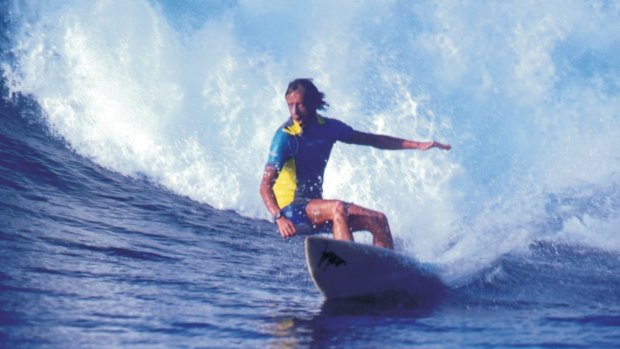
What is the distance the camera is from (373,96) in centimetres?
1197

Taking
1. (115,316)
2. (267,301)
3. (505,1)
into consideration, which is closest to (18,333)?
(115,316)

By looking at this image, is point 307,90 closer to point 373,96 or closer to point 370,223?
point 370,223

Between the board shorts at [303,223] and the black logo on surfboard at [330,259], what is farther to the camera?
the board shorts at [303,223]

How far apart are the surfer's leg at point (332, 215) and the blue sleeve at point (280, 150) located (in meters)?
0.39

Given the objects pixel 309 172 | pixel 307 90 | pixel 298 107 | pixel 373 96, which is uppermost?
pixel 373 96

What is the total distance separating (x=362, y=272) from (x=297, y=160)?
46.4 inches

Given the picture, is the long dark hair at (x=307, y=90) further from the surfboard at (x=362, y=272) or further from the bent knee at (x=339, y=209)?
the surfboard at (x=362, y=272)

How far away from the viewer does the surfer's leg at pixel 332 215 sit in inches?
217

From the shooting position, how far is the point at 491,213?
32.9 ft

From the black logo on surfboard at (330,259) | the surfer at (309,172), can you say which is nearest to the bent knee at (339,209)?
the surfer at (309,172)

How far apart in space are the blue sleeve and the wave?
2.99 m

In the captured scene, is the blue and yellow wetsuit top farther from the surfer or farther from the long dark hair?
the long dark hair

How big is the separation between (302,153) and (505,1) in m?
9.52

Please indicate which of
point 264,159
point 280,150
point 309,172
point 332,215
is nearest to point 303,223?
point 332,215
